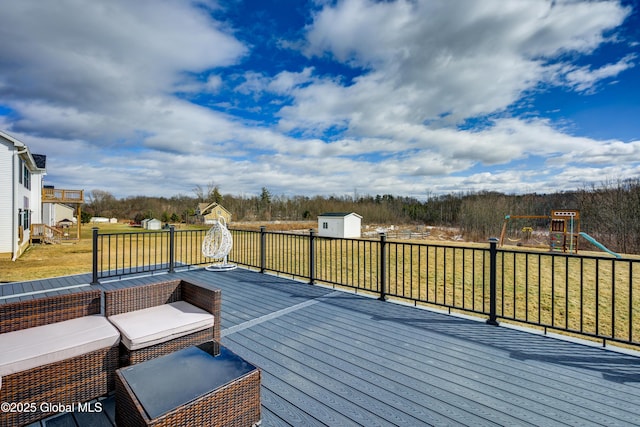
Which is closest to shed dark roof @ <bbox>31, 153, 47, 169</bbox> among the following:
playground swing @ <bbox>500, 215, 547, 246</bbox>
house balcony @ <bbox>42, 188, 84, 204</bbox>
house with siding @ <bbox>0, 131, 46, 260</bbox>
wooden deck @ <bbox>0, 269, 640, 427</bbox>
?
house balcony @ <bbox>42, 188, 84, 204</bbox>

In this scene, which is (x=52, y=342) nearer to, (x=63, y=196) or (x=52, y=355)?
(x=52, y=355)

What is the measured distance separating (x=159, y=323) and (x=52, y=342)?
1.92 ft

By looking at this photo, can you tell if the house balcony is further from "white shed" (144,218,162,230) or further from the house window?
"white shed" (144,218,162,230)

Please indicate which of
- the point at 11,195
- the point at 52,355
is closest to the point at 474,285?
the point at 52,355

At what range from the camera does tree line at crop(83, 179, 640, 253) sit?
16797 millimetres

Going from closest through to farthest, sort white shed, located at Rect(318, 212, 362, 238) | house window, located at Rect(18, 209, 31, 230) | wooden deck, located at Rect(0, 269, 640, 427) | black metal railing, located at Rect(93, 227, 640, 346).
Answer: wooden deck, located at Rect(0, 269, 640, 427) < black metal railing, located at Rect(93, 227, 640, 346) < house window, located at Rect(18, 209, 31, 230) < white shed, located at Rect(318, 212, 362, 238)

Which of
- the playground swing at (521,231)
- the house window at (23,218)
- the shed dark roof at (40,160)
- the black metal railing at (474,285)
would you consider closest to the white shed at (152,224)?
the shed dark roof at (40,160)

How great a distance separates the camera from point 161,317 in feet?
7.34

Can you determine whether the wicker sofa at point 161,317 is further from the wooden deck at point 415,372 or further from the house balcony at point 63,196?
the house balcony at point 63,196

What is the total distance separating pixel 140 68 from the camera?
8.77 m

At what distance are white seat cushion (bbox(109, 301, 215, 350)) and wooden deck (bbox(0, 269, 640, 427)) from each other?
1.44ft

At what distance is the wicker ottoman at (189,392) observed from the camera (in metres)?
1.28

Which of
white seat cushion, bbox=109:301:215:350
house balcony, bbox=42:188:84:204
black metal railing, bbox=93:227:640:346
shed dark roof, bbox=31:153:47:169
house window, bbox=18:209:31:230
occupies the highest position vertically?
shed dark roof, bbox=31:153:47:169

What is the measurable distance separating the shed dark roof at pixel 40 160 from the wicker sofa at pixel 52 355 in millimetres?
22548
